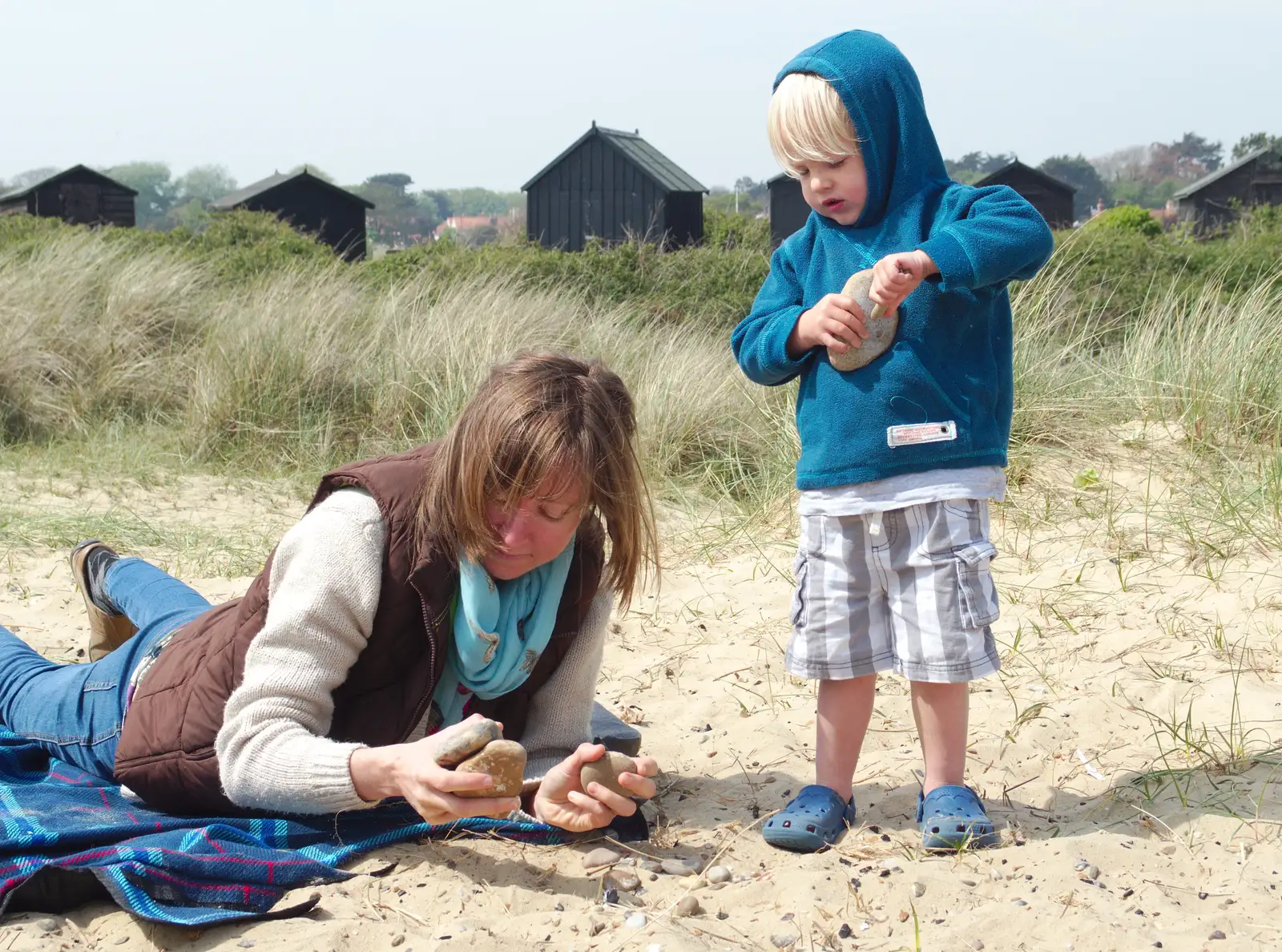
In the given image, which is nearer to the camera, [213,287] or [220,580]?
[220,580]

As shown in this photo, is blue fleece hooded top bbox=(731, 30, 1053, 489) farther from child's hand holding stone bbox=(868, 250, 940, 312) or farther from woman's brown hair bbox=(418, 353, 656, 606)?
woman's brown hair bbox=(418, 353, 656, 606)

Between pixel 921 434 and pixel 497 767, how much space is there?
1002mm

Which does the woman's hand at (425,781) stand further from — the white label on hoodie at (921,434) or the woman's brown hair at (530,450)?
the white label on hoodie at (921,434)

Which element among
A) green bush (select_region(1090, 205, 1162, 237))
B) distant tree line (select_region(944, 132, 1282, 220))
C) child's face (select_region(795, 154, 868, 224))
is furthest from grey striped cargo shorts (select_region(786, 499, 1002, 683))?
distant tree line (select_region(944, 132, 1282, 220))

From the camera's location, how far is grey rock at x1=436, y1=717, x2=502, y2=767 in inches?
77.6

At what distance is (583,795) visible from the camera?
2.20 metres

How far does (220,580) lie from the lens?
4.44 meters

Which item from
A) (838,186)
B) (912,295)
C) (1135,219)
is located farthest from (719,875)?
(1135,219)

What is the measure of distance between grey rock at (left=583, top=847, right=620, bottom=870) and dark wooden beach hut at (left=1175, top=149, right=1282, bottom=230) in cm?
2546

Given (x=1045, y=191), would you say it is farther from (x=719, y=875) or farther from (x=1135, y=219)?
(x=719, y=875)

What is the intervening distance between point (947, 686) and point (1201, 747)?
74 cm

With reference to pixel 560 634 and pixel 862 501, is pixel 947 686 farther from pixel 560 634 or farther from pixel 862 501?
pixel 560 634

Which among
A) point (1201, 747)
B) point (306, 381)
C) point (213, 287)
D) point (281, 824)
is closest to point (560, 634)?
Answer: point (281, 824)

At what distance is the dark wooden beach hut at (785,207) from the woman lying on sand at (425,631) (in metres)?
20.2
